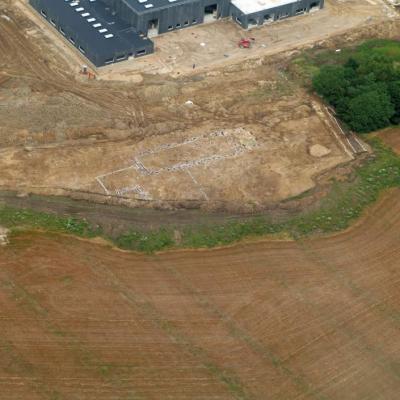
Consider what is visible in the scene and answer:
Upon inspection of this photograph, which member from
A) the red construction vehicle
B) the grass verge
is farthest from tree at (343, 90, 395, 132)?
the red construction vehicle

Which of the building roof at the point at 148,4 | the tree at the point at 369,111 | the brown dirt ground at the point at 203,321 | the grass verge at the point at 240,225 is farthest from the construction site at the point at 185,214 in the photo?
the tree at the point at 369,111

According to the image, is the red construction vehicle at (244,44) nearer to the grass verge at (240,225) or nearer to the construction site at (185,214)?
the construction site at (185,214)

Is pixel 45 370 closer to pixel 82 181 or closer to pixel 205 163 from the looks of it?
pixel 82 181

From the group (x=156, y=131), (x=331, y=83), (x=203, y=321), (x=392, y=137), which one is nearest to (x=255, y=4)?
(x=331, y=83)

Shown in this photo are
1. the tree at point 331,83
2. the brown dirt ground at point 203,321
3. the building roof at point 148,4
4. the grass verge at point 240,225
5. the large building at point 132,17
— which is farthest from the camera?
the building roof at point 148,4

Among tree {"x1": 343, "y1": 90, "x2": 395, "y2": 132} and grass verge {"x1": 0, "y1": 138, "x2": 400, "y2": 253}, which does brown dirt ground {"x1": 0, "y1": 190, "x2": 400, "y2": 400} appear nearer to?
grass verge {"x1": 0, "y1": 138, "x2": 400, "y2": 253}

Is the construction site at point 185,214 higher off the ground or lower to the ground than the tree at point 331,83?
lower
